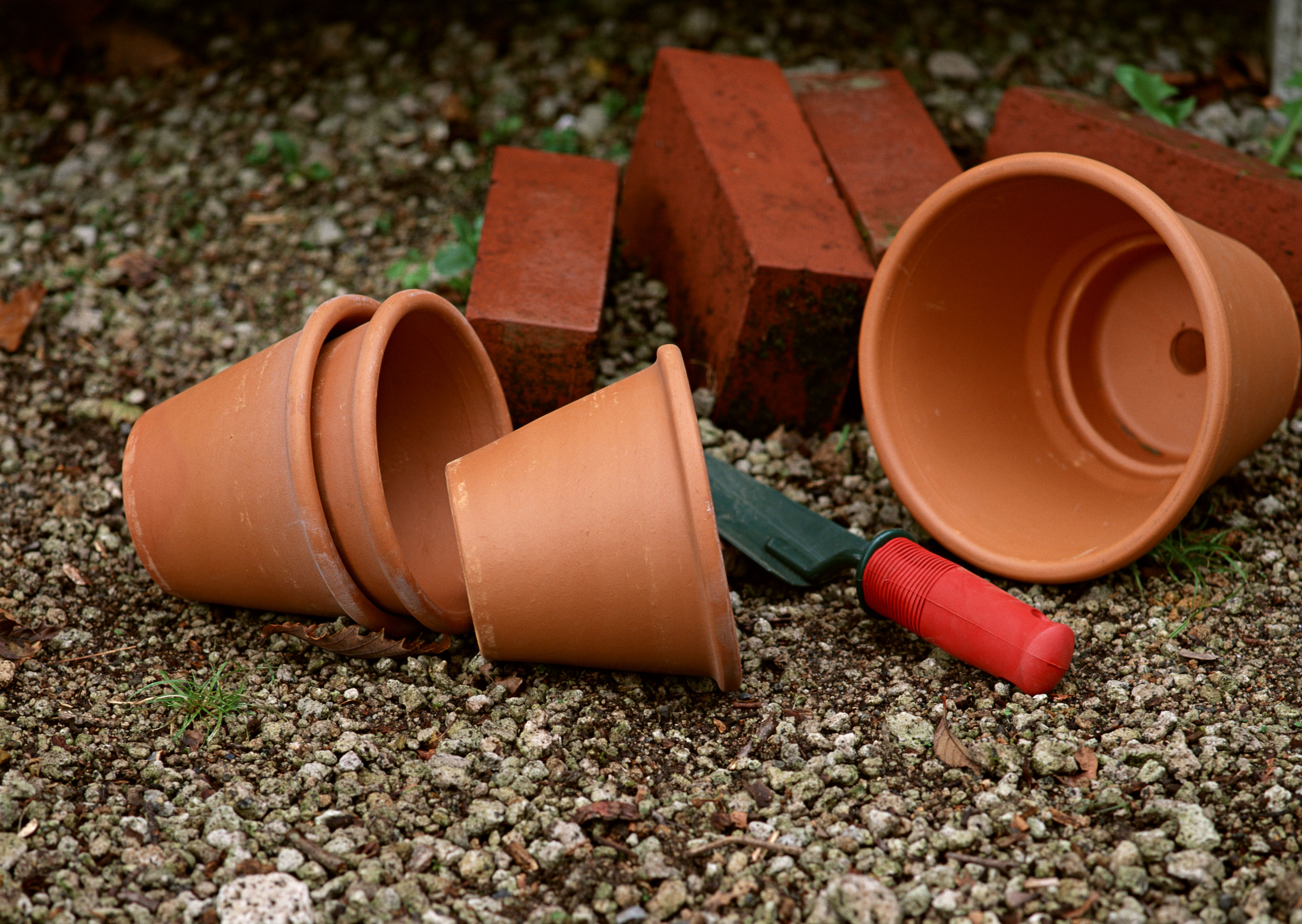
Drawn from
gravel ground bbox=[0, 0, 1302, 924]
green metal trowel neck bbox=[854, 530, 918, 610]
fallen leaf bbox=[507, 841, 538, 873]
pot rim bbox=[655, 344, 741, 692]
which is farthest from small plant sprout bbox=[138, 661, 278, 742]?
green metal trowel neck bbox=[854, 530, 918, 610]

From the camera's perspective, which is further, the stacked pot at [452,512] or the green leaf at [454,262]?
the green leaf at [454,262]

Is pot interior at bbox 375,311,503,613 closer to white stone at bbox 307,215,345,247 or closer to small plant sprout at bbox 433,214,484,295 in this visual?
small plant sprout at bbox 433,214,484,295

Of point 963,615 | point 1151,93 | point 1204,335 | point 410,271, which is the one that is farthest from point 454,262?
point 1151,93

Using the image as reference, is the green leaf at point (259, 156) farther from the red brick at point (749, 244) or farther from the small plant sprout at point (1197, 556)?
the small plant sprout at point (1197, 556)

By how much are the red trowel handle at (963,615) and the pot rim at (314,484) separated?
786mm

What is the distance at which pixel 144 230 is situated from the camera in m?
2.89

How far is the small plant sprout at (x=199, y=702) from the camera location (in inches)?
64.1

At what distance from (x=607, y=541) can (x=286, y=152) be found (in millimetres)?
1987

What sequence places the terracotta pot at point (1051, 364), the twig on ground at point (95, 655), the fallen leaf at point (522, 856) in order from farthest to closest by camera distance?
1. the terracotta pot at point (1051, 364)
2. the twig on ground at point (95, 655)
3. the fallen leaf at point (522, 856)

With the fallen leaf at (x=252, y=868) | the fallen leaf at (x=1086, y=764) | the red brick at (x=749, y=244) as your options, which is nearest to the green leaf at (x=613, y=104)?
the red brick at (x=749, y=244)

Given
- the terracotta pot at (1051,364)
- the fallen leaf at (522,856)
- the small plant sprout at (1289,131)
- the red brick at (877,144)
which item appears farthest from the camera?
the small plant sprout at (1289,131)

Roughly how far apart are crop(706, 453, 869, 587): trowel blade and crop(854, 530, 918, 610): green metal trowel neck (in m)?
0.05

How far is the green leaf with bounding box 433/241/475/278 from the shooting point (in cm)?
251

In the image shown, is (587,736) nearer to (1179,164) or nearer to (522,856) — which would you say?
(522,856)
